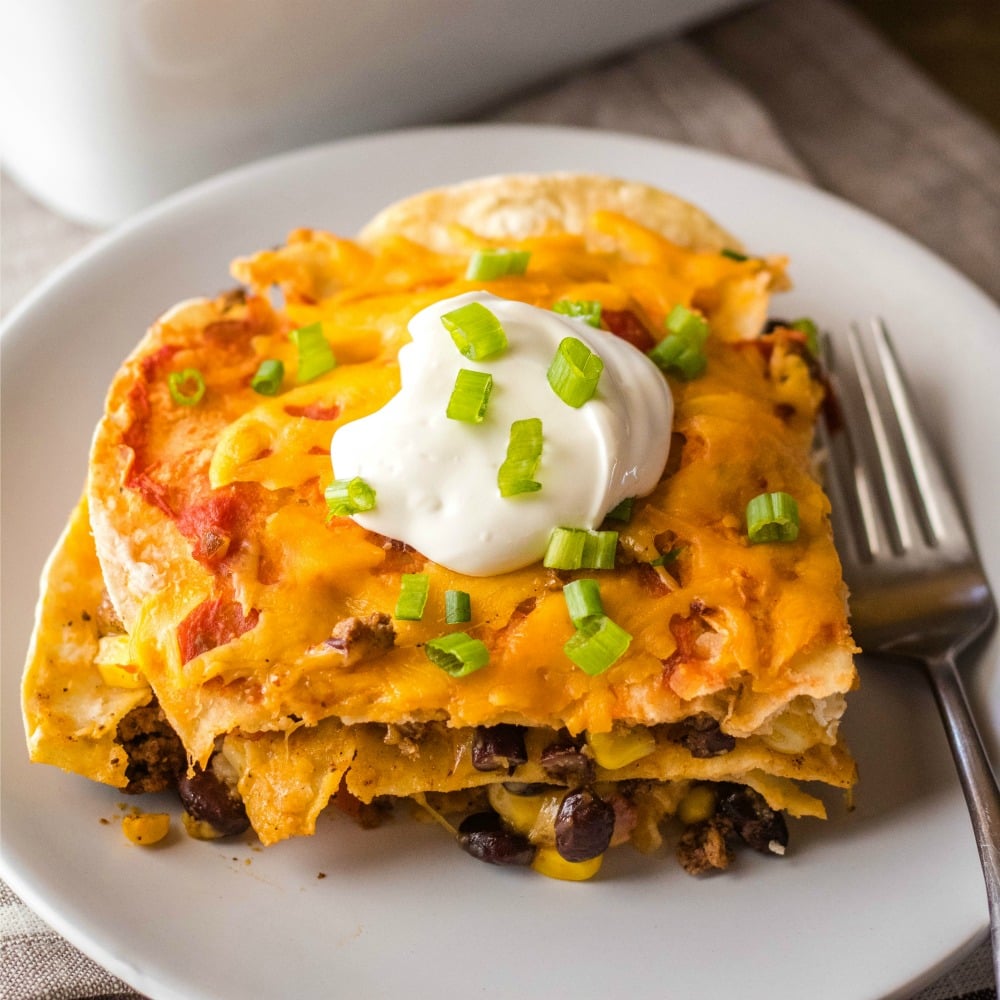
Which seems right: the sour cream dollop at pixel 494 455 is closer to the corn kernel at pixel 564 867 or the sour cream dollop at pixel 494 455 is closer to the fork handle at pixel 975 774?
the corn kernel at pixel 564 867

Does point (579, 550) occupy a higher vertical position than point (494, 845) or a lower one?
higher

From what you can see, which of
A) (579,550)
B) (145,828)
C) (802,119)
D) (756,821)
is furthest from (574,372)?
(802,119)

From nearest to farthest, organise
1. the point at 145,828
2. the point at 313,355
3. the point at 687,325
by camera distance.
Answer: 1. the point at 145,828
2. the point at 313,355
3. the point at 687,325

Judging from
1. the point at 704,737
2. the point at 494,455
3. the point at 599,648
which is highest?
the point at 494,455

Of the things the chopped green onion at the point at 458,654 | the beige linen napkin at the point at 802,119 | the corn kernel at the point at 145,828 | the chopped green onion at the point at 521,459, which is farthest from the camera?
the beige linen napkin at the point at 802,119

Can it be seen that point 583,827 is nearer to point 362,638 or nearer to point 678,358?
point 362,638

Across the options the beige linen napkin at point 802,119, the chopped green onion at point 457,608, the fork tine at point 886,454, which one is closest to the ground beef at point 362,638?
the chopped green onion at point 457,608

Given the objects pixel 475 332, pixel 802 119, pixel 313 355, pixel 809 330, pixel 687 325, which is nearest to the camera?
pixel 475 332
